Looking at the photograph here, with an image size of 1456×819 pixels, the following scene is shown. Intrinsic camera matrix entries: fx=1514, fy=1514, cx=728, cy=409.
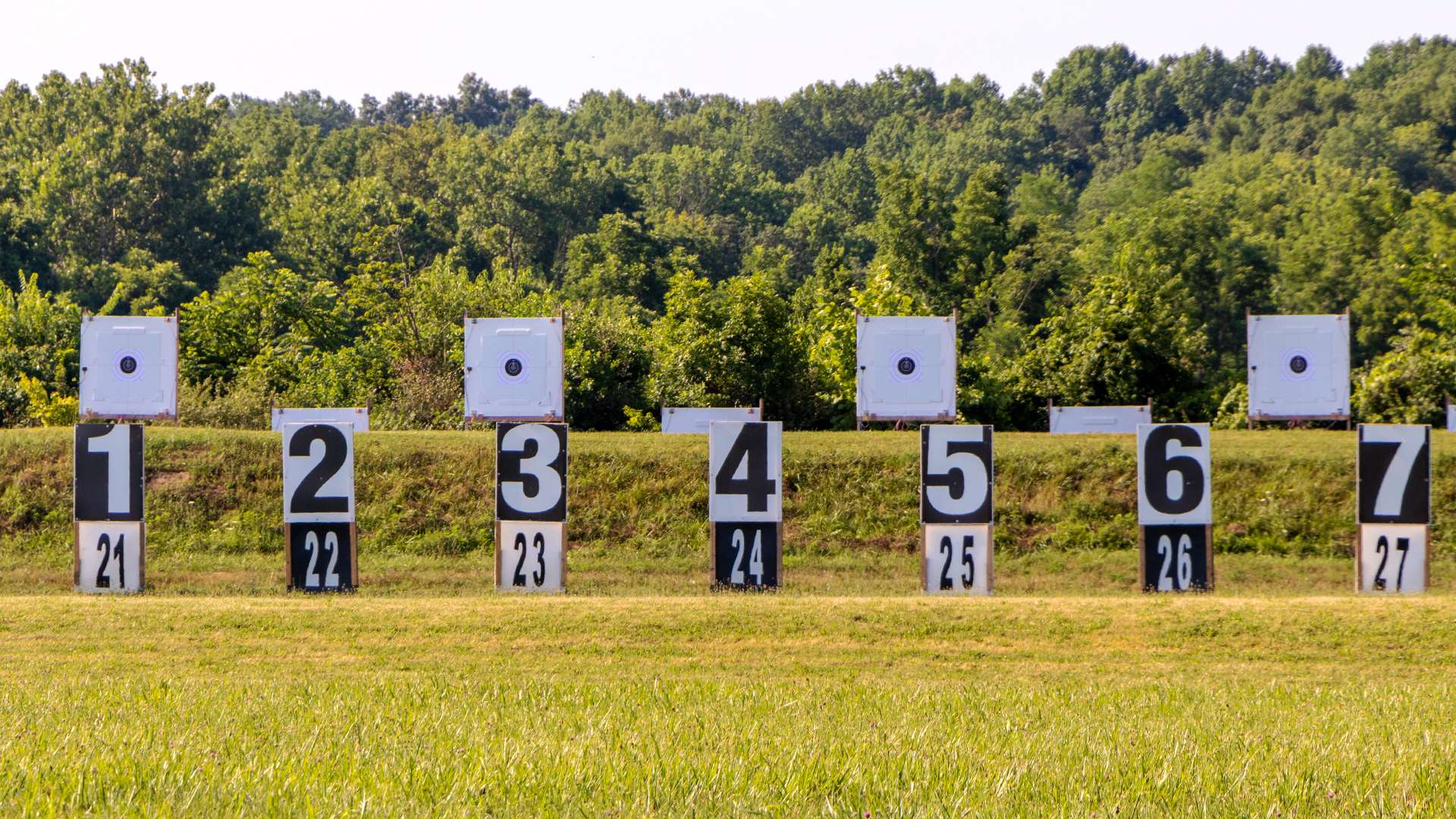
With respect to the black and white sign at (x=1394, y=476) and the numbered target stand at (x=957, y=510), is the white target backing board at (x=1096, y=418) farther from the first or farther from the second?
the numbered target stand at (x=957, y=510)

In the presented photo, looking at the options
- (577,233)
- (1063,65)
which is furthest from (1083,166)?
(577,233)

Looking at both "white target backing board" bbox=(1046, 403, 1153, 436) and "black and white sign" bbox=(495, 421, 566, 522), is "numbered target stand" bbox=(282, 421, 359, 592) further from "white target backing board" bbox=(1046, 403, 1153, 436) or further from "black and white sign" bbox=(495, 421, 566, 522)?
"white target backing board" bbox=(1046, 403, 1153, 436)

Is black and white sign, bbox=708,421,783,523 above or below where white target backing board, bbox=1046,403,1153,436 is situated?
below

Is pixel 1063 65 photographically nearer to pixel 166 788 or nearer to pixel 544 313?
pixel 544 313

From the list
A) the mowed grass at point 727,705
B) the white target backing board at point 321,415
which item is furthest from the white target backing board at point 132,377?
the mowed grass at point 727,705

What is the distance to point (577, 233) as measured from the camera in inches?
3305

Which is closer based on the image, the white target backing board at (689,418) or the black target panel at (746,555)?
the black target panel at (746,555)

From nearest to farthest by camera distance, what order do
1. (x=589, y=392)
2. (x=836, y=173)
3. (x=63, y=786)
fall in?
(x=63, y=786) < (x=589, y=392) < (x=836, y=173)

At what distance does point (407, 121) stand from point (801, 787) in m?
194

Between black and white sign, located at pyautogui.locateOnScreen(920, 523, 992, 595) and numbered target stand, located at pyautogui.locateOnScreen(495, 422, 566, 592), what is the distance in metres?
3.88

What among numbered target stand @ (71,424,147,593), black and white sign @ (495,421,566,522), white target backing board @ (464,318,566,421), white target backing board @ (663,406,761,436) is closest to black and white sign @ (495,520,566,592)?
black and white sign @ (495,421,566,522)

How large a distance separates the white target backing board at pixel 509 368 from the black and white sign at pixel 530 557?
12.2 meters

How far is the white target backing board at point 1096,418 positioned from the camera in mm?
35281

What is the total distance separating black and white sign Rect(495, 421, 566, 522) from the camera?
52.5 ft
